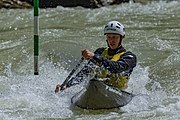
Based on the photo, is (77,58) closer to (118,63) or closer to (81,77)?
(81,77)

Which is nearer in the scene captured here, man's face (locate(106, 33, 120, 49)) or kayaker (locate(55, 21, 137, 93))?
kayaker (locate(55, 21, 137, 93))

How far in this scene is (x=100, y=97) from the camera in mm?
5914

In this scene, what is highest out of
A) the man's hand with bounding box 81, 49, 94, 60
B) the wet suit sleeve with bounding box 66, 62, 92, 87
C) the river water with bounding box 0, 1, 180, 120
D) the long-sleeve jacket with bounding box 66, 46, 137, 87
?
the man's hand with bounding box 81, 49, 94, 60

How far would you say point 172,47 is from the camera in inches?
380

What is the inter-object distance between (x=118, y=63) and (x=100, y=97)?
0.48 meters

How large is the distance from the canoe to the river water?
0.08 m

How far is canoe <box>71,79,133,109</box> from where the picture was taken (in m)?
5.89

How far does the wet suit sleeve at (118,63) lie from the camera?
582 centimetres

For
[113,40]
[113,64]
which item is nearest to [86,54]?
[113,64]

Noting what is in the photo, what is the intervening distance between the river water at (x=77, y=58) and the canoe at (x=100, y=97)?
3.0 inches

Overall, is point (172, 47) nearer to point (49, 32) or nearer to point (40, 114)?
point (49, 32)

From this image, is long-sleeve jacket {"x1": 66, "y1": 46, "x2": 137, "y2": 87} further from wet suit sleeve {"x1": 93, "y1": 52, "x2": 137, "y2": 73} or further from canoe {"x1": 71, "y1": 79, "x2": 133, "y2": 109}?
canoe {"x1": 71, "y1": 79, "x2": 133, "y2": 109}

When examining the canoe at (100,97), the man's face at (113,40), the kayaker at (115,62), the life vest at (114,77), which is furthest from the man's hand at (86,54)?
the man's face at (113,40)

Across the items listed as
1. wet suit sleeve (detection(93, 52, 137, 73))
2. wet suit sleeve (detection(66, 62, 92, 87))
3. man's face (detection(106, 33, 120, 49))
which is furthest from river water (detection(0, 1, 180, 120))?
man's face (detection(106, 33, 120, 49))
